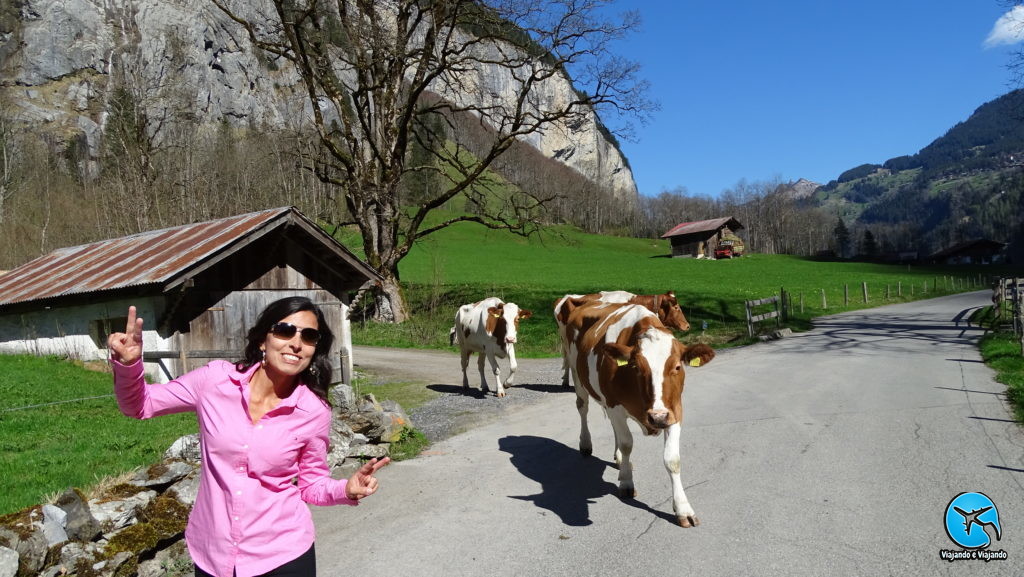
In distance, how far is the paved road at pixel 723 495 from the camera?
5.05m

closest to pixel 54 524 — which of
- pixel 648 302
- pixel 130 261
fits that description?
pixel 648 302

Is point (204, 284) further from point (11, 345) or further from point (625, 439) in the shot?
point (625, 439)

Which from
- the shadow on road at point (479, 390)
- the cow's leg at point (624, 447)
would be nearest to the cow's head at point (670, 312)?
the shadow on road at point (479, 390)

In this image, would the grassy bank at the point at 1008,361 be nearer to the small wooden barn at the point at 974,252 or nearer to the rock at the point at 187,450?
the rock at the point at 187,450

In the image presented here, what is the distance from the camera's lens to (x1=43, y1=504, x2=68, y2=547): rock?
4.64 m

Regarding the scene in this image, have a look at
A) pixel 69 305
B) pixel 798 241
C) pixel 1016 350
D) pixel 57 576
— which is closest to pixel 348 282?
pixel 69 305

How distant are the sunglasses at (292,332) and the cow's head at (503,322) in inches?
394

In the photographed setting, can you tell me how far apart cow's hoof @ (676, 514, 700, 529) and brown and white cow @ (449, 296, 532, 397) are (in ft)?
24.8

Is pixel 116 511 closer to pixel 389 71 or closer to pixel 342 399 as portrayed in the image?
pixel 342 399

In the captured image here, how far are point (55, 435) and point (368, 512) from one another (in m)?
5.69

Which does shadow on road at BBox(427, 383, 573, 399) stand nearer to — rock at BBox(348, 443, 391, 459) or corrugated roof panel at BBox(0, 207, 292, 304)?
rock at BBox(348, 443, 391, 459)

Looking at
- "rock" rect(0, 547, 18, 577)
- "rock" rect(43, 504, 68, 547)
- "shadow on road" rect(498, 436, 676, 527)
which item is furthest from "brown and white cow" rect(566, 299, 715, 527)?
"rock" rect(0, 547, 18, 577)

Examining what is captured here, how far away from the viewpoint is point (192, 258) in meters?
13.2

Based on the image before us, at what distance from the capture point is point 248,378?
311 cm
